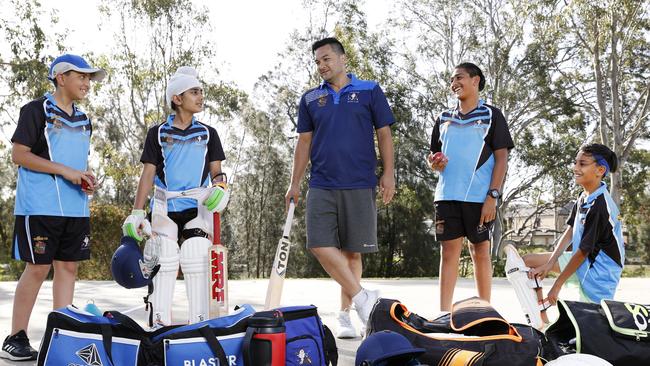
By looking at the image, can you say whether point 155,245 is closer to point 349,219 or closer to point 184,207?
point 184,207

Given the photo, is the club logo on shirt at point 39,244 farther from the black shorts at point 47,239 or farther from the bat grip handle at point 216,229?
the bat grip handle at point 216,229

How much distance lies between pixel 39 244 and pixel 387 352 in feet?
8.16

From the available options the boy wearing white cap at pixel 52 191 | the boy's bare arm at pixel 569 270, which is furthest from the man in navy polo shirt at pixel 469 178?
the boy wearing white cap at pixel 52 191

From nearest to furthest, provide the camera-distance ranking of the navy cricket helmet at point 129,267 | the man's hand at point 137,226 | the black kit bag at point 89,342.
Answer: the black kit bag at point 89,342 → the navy cricket helmet at point 129,267 → the man's hand at point 137,226

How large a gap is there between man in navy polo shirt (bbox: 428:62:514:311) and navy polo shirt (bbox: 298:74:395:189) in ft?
1.60

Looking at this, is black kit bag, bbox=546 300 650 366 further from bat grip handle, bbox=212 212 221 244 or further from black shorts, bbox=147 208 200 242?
black shorts, bbox=147 208 200 242

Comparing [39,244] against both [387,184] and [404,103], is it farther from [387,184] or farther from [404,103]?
[404,103]

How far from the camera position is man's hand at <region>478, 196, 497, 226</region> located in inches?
193

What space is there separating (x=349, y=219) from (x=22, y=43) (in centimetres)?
1966

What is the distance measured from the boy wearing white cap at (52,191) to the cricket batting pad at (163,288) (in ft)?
1.90

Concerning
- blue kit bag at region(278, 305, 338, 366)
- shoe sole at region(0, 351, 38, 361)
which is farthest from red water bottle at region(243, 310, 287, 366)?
shoe sole at region(0, 351, 38, 361)

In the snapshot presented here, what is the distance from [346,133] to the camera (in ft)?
16.1

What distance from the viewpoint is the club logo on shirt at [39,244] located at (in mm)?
4285

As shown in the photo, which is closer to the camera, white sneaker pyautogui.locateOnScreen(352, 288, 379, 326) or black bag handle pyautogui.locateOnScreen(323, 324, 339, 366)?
black bag handle pyautogui.locateOnScreen(323, 324, 339, 366)
